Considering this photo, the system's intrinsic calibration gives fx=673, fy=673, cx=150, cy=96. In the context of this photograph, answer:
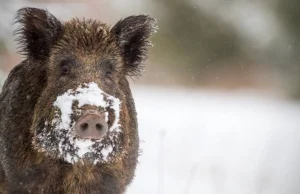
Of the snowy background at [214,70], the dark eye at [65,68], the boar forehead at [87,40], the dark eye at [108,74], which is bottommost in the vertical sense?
the dark eye at [65,68]

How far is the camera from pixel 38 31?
18.9ft

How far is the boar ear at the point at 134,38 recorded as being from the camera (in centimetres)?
589

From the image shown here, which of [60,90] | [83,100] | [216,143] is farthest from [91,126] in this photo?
[216,143]

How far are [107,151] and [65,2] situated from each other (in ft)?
52.7

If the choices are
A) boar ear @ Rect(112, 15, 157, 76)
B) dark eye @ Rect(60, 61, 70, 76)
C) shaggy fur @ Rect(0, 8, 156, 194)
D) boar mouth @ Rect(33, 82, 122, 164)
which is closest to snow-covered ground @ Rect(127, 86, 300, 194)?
boar ear @ Rect(112, 15, 157, 76)

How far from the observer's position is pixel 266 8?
22.4 m

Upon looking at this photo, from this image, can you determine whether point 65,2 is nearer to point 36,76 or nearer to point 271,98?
point 271,98

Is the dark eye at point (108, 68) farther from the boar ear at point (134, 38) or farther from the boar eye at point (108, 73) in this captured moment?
the boar ear at point (134, 38)

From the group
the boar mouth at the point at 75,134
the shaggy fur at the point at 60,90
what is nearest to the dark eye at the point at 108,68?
the shaggy fur at the point at 60,90

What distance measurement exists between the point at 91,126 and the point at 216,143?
29.7 feet

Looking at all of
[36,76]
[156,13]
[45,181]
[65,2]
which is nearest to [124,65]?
[36,76]

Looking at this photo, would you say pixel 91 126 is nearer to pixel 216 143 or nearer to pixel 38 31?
pixel 38 31

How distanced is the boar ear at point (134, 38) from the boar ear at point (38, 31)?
1.76ft

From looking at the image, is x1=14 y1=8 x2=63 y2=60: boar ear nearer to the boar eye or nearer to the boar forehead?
the boar forehead
